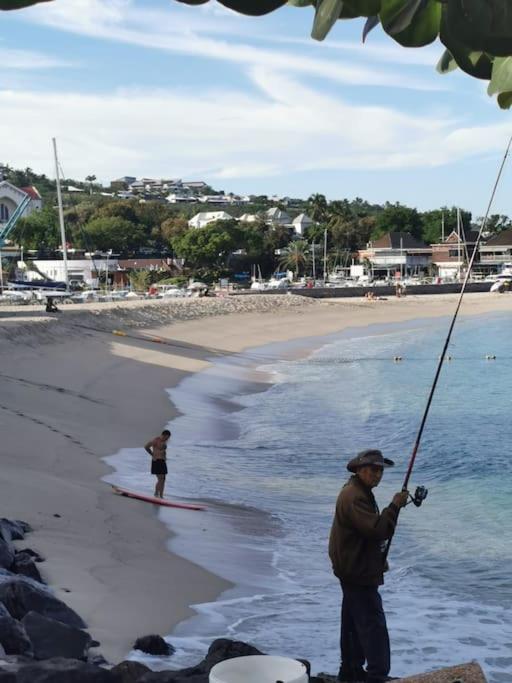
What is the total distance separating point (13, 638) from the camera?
19.3 ft

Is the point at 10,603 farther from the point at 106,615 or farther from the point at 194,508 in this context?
the point at 194,508

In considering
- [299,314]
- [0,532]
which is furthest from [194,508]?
[299,314]

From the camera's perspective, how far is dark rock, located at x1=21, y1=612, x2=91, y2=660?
238 inches

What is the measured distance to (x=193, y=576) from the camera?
9.06 metres

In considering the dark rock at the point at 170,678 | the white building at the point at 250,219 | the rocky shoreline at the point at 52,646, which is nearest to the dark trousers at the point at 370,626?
the rocky shoreline at the point at 52,646

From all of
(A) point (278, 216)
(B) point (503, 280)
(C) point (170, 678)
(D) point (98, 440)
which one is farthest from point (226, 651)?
(A) point (278, 216)

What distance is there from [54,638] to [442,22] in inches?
172

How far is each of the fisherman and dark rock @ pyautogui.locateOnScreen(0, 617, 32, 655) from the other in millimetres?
1826

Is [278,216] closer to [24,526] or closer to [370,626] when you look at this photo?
[24,526]

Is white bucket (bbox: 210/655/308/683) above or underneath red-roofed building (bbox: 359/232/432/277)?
underneath

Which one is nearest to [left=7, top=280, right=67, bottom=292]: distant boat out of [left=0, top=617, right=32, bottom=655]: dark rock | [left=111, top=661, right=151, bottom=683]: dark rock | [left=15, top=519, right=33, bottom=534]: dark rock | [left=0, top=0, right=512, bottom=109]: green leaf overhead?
[left=15, top=519, right=33, bottom=534]: dark rock

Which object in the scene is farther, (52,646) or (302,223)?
(302,223)

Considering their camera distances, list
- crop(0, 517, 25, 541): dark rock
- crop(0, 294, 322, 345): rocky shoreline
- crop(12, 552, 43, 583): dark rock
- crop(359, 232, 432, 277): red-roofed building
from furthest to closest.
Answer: crop(359, 232, 432, 277): red-roofed building, crop(0, 294, 322, 345): rocky shoreline, crop(0, 517, 25, 541): dark rock, crop(12, 552, 43, 583): dark rock

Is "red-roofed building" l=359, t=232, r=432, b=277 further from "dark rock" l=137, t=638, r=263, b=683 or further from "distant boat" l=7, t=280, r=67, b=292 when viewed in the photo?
"dark rock" l=137, t=638, r=263, b=683
